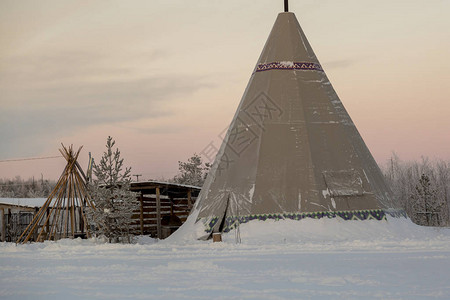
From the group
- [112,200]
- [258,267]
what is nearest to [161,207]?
[112,200]

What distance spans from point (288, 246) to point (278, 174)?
132 inches

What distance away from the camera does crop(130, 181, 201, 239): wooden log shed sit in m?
20.8

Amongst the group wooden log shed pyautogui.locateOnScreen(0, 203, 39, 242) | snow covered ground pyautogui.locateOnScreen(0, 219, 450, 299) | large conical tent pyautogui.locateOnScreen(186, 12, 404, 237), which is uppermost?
large conical tent pyautogui.locateOnScreen(186, 12, 404, 237)

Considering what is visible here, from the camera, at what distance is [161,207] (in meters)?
23.6

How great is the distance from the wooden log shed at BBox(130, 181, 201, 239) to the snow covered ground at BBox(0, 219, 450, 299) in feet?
15.9

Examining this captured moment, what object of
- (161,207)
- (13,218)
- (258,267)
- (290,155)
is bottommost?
(258,267)

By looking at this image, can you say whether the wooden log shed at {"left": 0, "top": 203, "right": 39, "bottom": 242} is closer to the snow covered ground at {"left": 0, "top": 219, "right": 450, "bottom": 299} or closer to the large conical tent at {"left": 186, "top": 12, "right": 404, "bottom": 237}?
the snow covered ground at {"left": 0, "top": 219, "right": 450, "bottom": 299}

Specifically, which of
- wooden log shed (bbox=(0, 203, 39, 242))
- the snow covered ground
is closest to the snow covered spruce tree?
the snow covered ground

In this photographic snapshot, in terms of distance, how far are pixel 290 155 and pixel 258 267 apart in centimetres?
707

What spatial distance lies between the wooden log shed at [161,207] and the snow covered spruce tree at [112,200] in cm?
295

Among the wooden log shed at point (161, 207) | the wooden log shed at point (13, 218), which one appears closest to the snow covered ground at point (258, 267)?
the wooden log shed at point (161, 207)

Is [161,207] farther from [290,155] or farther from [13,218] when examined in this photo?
[13,218]

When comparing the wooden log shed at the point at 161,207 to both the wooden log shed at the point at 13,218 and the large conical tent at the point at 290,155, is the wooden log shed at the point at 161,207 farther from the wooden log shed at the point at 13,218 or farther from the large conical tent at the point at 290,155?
the wooden log shed at the point at 13,218

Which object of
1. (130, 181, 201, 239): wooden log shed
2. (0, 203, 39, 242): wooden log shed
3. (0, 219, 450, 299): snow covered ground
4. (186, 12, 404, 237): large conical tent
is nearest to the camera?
(0, 219, 450, 299): snow covered ground
